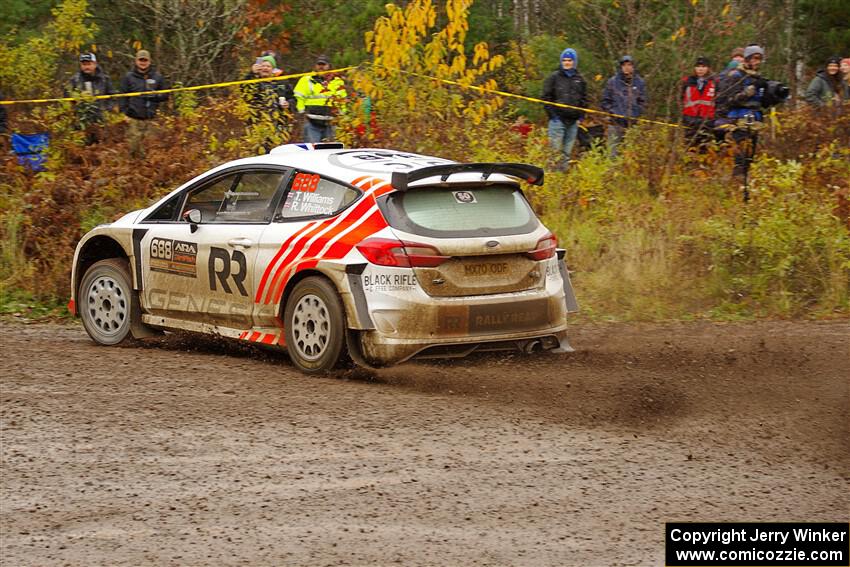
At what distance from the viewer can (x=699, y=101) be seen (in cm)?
1684

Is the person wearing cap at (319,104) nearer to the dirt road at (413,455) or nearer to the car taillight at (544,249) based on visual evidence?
the dirt road at (413,455)

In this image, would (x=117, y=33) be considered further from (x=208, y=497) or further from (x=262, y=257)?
(x=208, y=497)

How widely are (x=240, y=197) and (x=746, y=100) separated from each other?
7.90 meters

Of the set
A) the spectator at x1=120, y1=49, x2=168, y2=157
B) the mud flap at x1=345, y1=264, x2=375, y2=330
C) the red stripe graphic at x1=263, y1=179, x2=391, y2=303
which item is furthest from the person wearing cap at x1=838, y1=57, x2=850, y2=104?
the mud flap at x1=345, y1=264, x2=375, y2=330

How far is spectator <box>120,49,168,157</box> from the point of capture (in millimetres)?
16906

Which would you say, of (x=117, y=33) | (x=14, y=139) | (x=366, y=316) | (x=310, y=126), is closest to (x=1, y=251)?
(x=14, y=139)

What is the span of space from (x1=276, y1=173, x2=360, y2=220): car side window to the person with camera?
299 inches

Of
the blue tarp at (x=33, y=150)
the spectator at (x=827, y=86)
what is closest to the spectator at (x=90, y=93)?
the blue tarp at (x=33, y=150)

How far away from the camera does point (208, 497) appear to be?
21.6 ft

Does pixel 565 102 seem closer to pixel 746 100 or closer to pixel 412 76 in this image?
pixel 412 76

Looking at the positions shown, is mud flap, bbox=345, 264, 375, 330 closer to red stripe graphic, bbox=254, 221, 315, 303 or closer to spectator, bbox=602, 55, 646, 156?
red stripe graphic, bbox=254, 221, 315, 303

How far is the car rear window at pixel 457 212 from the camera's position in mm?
9484

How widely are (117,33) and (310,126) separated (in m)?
13.0

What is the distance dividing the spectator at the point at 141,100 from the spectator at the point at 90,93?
262 millimetres
